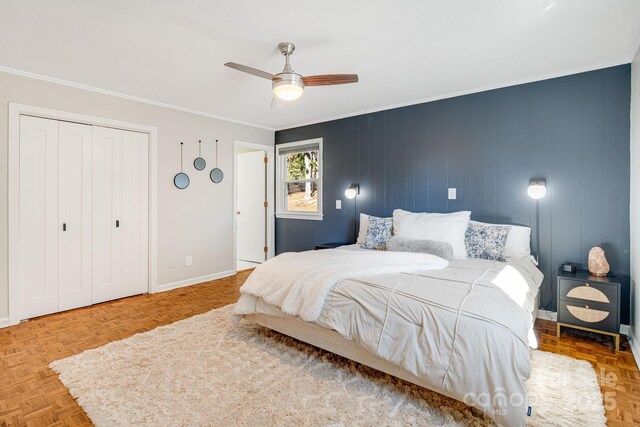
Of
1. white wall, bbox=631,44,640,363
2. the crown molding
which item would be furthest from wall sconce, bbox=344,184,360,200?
white wall, bbox=631,44,640,363

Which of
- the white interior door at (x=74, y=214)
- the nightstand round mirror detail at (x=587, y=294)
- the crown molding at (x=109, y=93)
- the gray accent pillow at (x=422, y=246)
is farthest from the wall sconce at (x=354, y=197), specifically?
the white interior door at (x=74, y=214)

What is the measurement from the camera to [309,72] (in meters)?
3.11

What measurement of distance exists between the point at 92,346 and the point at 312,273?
1.96 metres

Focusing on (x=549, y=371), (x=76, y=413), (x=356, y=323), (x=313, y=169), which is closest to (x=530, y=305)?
(x=549, y=371)

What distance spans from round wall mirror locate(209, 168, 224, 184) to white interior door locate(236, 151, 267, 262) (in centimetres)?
75

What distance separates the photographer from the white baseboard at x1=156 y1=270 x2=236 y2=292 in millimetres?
4285

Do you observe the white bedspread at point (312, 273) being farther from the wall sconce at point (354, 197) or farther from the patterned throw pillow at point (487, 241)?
the wall sconce at point (354, 197)

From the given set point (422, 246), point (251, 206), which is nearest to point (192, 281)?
point (251, 206)

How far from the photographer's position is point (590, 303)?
2707 mm

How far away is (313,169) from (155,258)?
8.73 feet

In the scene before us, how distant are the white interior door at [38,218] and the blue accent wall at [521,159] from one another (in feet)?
11.6

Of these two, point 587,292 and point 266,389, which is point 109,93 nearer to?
point 266,389

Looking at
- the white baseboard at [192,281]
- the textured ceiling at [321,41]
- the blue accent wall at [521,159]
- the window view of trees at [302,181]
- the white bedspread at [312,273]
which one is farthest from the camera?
the window view of trees at [302,181]

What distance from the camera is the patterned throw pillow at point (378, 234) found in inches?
149
